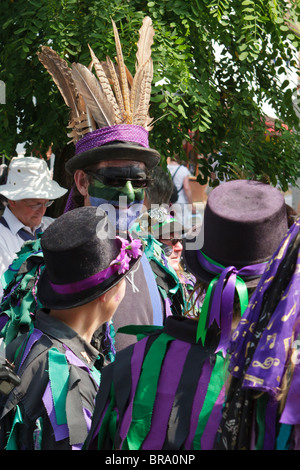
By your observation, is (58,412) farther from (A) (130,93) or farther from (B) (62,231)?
(A) (130,93)

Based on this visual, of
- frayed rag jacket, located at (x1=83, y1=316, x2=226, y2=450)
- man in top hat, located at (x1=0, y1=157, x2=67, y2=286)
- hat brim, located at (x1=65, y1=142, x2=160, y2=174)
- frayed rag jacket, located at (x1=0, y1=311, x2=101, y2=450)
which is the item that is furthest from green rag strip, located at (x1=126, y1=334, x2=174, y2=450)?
man in top hat, located at (x1=0, y1=157, x2=67, y2=286)

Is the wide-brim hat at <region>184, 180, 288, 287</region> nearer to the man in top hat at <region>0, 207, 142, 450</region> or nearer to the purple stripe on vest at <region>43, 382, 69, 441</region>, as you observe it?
the man in top hat at <region>0, 207, 142, 450</region>

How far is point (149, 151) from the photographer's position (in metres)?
3.29

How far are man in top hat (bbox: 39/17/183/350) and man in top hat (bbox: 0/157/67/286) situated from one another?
4.99ft

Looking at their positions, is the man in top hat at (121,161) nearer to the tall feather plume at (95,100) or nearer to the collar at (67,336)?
the tall feather plume at (95,100)

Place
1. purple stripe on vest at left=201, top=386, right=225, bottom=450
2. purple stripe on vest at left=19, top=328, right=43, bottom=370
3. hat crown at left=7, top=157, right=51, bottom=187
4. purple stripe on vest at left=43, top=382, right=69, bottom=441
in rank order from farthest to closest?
hat crown at left=7, top=157, right=51, bottom=187 < purple stripe on vest at left=19, top=328, right=43, bottom=370 < purple stripe on vest at left=43, top=382, right=69, bottom=441 < purple stripe on vest at left=201, top=386, right=225, bottom=450

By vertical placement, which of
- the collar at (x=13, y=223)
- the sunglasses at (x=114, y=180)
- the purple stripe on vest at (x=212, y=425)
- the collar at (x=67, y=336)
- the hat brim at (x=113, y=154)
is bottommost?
the collar at (x=13, y=223)

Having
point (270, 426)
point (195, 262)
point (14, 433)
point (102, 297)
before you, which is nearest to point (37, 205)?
point (102, 297)

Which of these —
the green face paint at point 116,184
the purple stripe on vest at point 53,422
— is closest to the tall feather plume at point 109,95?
the green face paint at point 116,184

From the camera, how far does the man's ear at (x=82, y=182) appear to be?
333cm

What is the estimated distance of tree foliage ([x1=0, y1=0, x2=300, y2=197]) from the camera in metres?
4.36

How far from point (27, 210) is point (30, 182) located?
21 centimetres

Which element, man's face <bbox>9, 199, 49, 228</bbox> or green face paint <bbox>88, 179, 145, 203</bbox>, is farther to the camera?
man's face <bbox>9, 199, 49, 228</bbox>

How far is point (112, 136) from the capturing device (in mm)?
3277
